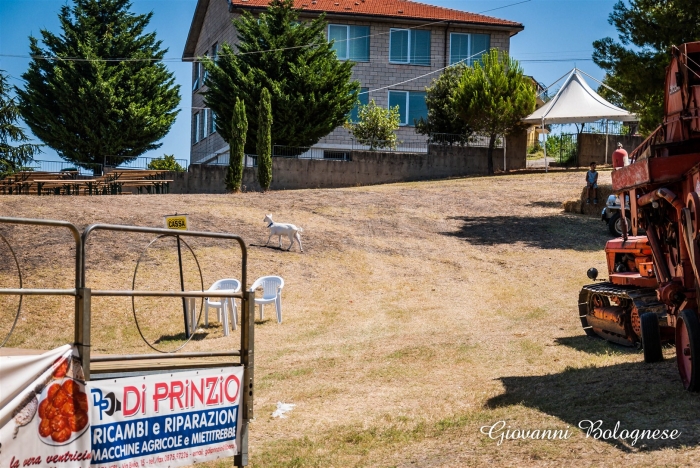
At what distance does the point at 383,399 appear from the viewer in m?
11.3

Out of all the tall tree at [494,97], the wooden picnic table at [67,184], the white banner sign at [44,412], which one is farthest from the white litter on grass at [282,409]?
the tall tree at [494,97]

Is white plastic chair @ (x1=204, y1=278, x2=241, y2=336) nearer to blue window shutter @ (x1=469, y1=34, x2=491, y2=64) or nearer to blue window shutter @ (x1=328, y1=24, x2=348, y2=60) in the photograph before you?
blue window shutter @ (x1=328, y1=24, x2=348, y2=60)

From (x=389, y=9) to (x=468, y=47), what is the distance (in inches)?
195

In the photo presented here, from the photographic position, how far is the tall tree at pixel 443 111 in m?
44.7

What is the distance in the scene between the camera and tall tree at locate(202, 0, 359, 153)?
39.7m

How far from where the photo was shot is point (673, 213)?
1070 cm

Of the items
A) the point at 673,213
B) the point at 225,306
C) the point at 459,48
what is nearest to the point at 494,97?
the point at 459,48

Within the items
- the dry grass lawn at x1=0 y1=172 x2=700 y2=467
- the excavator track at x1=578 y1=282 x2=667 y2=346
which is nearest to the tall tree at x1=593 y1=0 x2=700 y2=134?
the dry grass lawn at x1=0 y1=172 x2=700 y2=467

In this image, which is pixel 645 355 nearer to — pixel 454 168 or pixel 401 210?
pixel 401 210

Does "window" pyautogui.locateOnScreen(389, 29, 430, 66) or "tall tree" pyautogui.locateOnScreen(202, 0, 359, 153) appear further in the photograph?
"window" pyautogui.locateOnScreen(389, 29, 430, 66)

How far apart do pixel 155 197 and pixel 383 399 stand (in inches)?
809

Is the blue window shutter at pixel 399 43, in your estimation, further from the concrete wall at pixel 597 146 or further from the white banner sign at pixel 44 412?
the white banner sign at pixel 44 412

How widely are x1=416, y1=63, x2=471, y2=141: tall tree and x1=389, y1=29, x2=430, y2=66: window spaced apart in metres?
2.87

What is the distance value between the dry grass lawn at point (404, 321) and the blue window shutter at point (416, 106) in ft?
35.2
